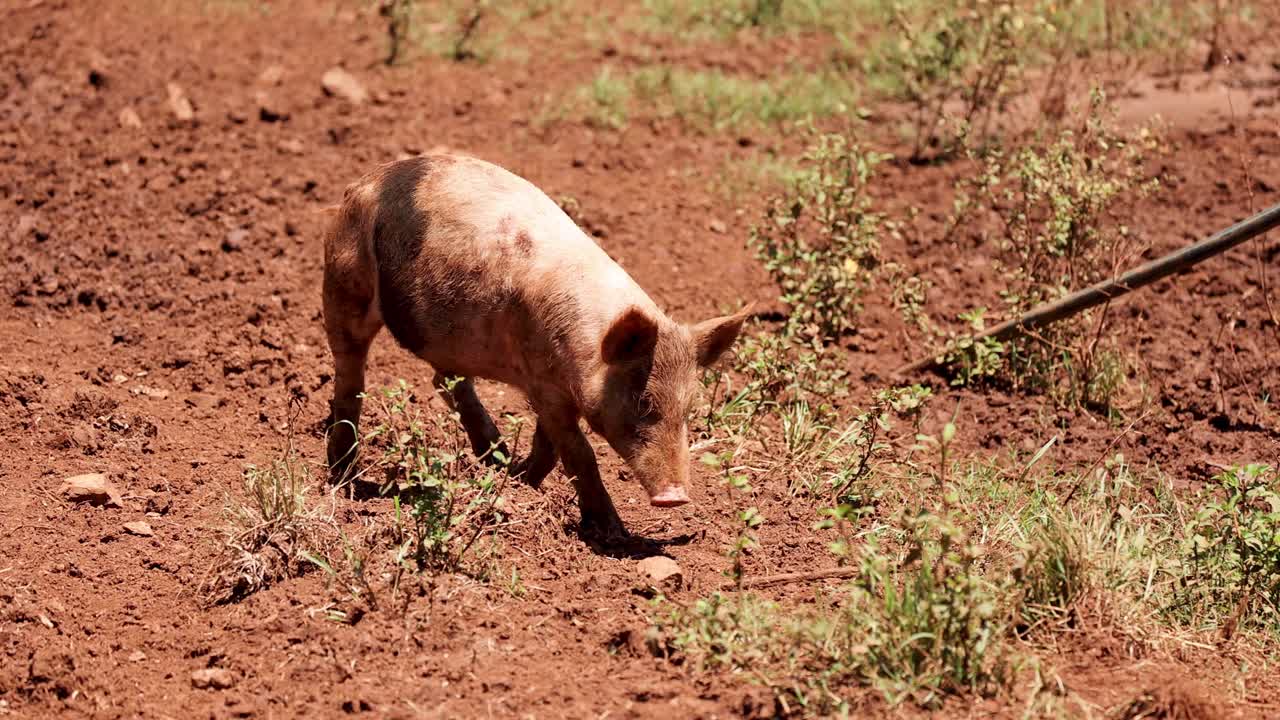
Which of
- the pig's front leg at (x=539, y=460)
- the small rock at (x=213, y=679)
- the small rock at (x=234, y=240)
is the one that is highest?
the small rock at (x=234, y=240)

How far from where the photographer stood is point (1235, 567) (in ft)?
17.6

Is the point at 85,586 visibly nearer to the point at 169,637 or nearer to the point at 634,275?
the point at 169,637

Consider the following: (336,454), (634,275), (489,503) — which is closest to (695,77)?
(634,275)

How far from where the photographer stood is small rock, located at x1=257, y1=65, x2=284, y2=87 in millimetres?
10055

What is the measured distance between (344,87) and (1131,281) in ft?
18.9

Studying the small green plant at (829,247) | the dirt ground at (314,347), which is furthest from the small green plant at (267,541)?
the small green plant at (829,247)

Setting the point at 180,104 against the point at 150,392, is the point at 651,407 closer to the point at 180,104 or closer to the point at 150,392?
the point at 150,392

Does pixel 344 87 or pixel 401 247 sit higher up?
pixel 344 87

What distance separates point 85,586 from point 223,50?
6292mm

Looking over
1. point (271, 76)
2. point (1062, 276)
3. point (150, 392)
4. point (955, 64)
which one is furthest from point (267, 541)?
point (955, 64)

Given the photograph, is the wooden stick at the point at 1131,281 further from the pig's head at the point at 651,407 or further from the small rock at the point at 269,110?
the small rock at the point at 269,110

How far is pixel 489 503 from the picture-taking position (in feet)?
17.1

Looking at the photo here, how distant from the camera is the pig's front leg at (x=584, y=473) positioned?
564 cm

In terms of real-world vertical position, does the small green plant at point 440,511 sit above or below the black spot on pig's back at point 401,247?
below
